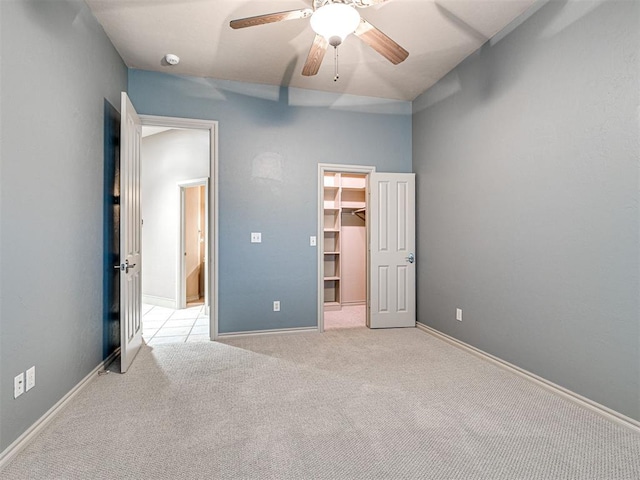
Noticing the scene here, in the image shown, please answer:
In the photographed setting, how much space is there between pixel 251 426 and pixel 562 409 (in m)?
2.01

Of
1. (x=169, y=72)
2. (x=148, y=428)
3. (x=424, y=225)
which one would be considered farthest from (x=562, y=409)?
(x=169, y=72)

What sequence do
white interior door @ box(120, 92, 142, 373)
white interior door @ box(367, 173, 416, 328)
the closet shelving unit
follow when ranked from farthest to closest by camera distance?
1. the closet shelving unit
2. white interior door @ box(367, 173, 416, 328)
3. white interior door @ box(120, 92, 142, 373)

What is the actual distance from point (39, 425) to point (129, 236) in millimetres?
1505

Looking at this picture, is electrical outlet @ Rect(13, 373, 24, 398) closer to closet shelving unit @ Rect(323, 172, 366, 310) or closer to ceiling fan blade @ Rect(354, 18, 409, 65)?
ceiling fan blade @ Rect(354, 18, 409, 65)

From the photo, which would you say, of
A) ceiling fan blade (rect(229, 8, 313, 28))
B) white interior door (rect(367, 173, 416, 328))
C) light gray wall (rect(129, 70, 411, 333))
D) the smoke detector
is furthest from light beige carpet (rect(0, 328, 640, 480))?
the smoke detector

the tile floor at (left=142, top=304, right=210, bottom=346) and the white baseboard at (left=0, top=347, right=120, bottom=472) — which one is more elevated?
the white baseboard at (left=0, top=347, right=120, bottom=472)

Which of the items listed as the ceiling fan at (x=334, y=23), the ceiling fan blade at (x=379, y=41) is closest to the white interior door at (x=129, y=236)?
the ceiling fan at (x=334, y=23)

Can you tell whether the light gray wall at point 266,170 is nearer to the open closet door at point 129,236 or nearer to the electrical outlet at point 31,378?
the open closet door at point 129,236

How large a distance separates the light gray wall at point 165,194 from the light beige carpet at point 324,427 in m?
2.79

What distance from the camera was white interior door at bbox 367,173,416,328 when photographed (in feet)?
13.6

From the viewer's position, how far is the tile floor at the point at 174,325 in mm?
3803

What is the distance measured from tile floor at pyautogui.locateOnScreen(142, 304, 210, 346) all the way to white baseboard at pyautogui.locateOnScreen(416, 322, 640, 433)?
2.77 metres

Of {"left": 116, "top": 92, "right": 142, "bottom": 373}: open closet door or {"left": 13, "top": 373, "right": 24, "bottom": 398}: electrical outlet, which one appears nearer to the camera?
{"left": 13, "top": 373, "right": 24, "bottom": 398}: electrical outlet

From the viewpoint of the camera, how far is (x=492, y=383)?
2.58 metres
